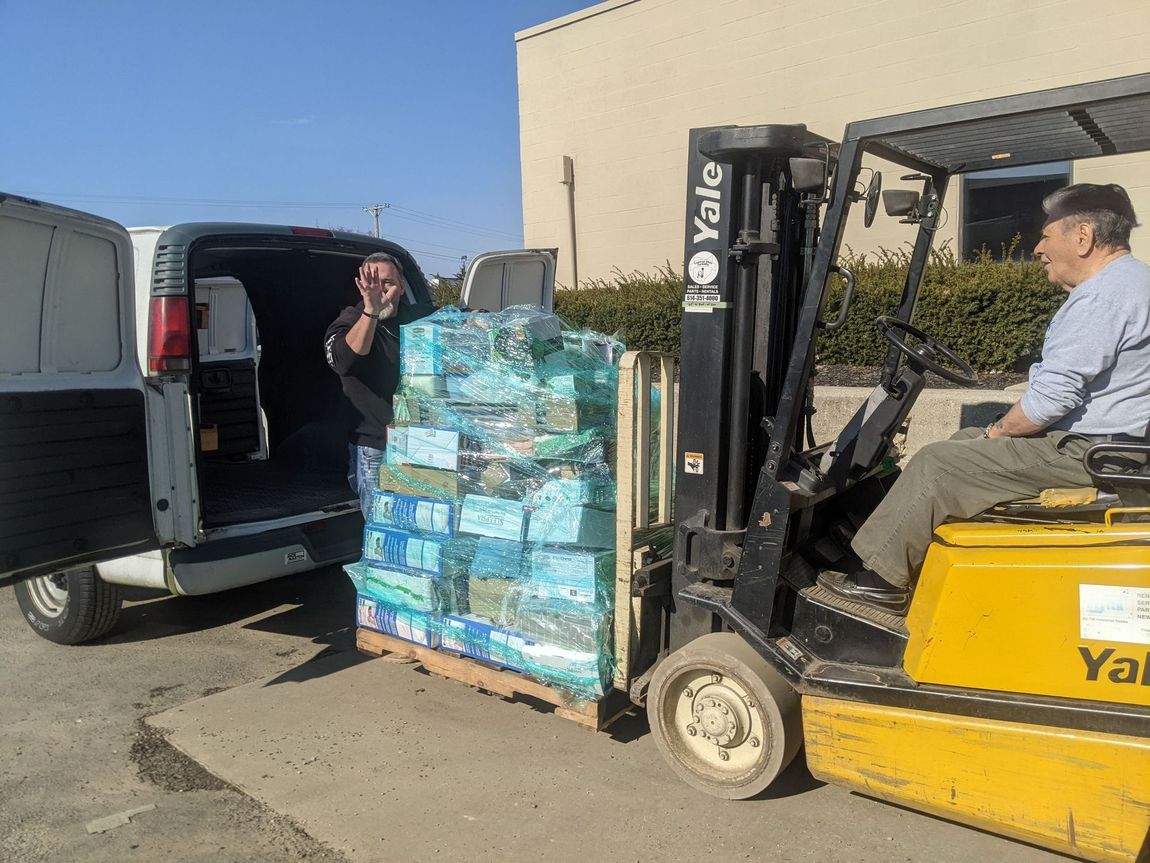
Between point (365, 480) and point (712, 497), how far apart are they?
226 centimetres

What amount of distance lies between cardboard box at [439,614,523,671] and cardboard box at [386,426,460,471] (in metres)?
0.72

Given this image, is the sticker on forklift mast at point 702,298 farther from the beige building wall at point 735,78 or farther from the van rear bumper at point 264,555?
the beige building wall at point 735,78

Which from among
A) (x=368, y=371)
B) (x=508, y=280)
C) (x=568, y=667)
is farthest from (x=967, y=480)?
(x=508, y=280)

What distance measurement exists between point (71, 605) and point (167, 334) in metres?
1.76

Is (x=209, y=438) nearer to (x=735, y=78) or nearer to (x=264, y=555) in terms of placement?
(x=264, y=555)

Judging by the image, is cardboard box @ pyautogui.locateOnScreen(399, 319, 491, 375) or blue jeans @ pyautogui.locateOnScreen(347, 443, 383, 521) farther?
blue jeans @ pyautogui.locateOnScreen(347, 443, 383, 521)

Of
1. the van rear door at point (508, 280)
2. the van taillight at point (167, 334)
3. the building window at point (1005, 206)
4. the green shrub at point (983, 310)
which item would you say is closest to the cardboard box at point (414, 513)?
the van taillight at point (167, 334)

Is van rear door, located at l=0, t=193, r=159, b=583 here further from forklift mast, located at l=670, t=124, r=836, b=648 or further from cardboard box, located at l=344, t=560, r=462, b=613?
forklift mast, located at l=670, t=124, r=836, b=648

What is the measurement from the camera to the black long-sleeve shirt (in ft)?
16.2

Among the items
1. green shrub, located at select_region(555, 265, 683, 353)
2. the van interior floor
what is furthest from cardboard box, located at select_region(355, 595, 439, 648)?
green shrub, located at select_region(555, 265, 683, 353)

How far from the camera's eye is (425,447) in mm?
4223

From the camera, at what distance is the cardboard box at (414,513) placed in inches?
163

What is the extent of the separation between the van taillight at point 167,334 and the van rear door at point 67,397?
0.10m

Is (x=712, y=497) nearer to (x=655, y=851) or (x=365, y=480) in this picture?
(x=655, y=851)
